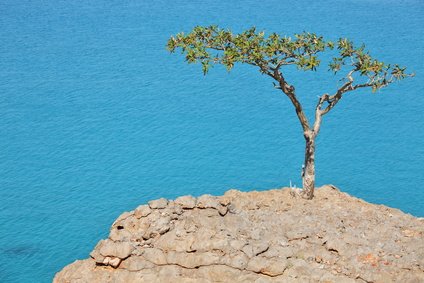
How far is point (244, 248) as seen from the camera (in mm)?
16844

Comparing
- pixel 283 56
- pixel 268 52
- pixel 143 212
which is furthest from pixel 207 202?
pixel 283 56

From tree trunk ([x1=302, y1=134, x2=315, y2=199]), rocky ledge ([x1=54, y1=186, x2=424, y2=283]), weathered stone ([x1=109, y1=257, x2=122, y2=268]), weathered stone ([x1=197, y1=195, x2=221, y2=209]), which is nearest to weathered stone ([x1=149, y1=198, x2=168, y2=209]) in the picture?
rocky ledge ([x1=54, y1=186, x2=424, y2=283])

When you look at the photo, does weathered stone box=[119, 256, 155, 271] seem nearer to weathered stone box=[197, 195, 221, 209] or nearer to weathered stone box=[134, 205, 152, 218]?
weathered stone box=[134, 205, 152, 218]

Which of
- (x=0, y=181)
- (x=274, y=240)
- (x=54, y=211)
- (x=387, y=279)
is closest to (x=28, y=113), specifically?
(x=0, y=181)

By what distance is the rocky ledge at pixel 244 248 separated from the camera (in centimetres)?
1642

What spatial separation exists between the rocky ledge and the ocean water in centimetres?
561

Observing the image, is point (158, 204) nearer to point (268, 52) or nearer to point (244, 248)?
point (244, 248)

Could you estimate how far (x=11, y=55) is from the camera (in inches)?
1549

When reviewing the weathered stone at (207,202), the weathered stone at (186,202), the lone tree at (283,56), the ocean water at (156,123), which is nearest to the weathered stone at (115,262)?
the weathered stone at (186,202)

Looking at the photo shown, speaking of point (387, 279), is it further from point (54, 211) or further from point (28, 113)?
point (28, 113)

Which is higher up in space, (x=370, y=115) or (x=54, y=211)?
(x=370, y=115)

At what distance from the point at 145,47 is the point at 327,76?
10.7 m

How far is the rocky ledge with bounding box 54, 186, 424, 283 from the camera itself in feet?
53.9

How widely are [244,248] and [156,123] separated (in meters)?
15.7
